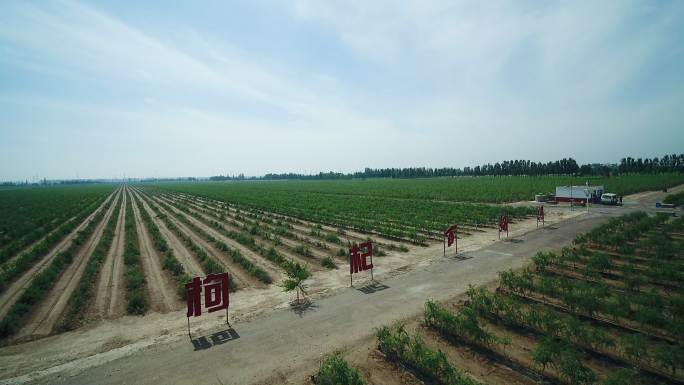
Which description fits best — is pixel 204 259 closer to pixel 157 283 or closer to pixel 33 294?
pixel 157 283

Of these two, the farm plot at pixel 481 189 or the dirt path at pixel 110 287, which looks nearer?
the dirt path at pixel 110 287

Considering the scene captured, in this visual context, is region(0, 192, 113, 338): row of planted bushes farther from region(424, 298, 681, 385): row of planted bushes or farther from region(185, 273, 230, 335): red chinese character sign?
region(424, 298, 681, 385): row of planted bushes

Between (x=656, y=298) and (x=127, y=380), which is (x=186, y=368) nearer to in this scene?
(x=127, y=380)

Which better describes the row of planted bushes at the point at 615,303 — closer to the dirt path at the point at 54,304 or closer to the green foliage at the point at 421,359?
the green foliage at the point at 421,359

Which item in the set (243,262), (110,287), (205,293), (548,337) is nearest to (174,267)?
(110,287)

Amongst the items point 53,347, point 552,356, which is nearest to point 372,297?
point 552,356

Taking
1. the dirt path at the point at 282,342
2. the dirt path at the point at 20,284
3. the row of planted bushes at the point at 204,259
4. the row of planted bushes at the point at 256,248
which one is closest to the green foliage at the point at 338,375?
the dirt path at the point at 282,342
